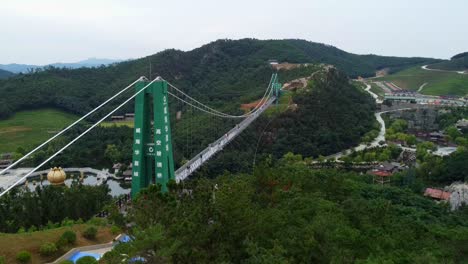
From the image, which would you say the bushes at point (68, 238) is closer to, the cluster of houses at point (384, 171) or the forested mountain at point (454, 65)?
the cluster of houses at point (384, 171)

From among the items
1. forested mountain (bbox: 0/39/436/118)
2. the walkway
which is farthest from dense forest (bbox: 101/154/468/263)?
forested mountain (bbox: 0/39/436/118)

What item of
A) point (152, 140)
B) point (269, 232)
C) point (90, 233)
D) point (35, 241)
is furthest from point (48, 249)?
point (152, 140)

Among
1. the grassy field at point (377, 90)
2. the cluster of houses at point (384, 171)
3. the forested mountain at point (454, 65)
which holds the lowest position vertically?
the cluster of houses at point (384, 171)

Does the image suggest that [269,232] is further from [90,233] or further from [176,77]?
[176,77]

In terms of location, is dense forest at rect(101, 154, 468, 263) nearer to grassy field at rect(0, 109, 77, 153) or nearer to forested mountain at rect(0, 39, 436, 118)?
forested mountain at rect(0, 39, 436, 118)

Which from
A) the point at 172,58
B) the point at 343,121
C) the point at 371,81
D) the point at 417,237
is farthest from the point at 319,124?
the point at 371,81

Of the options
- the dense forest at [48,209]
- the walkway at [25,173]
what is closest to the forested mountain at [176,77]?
the walkway at [25,173]
